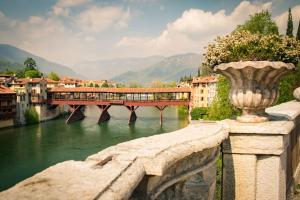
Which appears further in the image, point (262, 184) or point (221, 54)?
point (221, 54)

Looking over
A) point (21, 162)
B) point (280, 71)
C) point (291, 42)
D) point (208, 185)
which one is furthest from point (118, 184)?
point (21, 162)

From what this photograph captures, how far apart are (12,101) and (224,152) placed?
5337 cm

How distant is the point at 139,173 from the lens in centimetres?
220

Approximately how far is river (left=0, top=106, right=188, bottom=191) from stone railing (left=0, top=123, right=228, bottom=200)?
22.3m

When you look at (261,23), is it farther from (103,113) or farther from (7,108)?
(7,108)

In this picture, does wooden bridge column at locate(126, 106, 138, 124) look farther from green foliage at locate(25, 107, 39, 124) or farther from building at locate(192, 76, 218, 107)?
green foliage at locate(25, 107, 39, 124)

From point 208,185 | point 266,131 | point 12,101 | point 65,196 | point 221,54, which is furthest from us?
point 12,101

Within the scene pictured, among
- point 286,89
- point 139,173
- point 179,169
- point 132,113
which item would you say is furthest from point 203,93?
point 139,173

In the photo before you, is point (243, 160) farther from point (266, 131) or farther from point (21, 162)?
point (21, 162)

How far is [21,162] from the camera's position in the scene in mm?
29094

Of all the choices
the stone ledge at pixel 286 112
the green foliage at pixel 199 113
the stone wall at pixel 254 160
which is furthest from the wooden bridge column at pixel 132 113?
the stone wall at pixel 254 160

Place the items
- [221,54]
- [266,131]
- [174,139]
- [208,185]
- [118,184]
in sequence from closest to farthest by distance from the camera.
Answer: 1. [118,184]
2. [174,139]
3. [208,185]
4. [266,131]
5. [221,54]

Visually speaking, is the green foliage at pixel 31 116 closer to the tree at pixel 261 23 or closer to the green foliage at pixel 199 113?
the green foliage at pixel 199 113

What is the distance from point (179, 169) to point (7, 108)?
5219cm
